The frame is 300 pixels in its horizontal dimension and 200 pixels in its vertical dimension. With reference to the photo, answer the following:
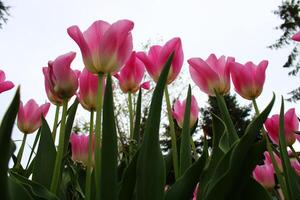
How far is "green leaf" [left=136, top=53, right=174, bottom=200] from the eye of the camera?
1.61 ft

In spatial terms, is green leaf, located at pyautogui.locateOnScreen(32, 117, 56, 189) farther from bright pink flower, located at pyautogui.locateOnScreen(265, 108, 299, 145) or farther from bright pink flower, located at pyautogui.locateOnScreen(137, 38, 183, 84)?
bright pink flower, located at pyautogui.locateOnScreen(265, 108, 299, 145)

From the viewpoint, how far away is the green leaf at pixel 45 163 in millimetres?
663

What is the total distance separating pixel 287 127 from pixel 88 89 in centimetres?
52

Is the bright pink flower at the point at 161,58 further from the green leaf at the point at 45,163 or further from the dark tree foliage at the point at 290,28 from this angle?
the dark tree foliage at the point at 290,28

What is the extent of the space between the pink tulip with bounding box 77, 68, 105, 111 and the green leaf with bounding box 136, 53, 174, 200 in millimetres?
259

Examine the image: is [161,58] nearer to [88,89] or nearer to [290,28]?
[88,89]

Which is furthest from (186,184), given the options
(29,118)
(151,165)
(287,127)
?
(29,118)

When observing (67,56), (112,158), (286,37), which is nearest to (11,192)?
(112,158)

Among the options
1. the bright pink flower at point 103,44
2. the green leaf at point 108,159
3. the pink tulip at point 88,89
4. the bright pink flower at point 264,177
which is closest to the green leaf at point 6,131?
the green leaf at point 108,159

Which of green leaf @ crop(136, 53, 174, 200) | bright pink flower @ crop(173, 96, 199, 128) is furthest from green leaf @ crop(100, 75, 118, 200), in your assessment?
bright pink flower @ crop(173, 96, 199, 128)

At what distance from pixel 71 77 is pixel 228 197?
12.8 inches

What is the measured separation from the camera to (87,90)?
2.48 feet

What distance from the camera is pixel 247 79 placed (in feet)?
2.71

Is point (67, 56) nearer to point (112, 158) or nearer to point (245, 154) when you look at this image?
point (112, 158)
